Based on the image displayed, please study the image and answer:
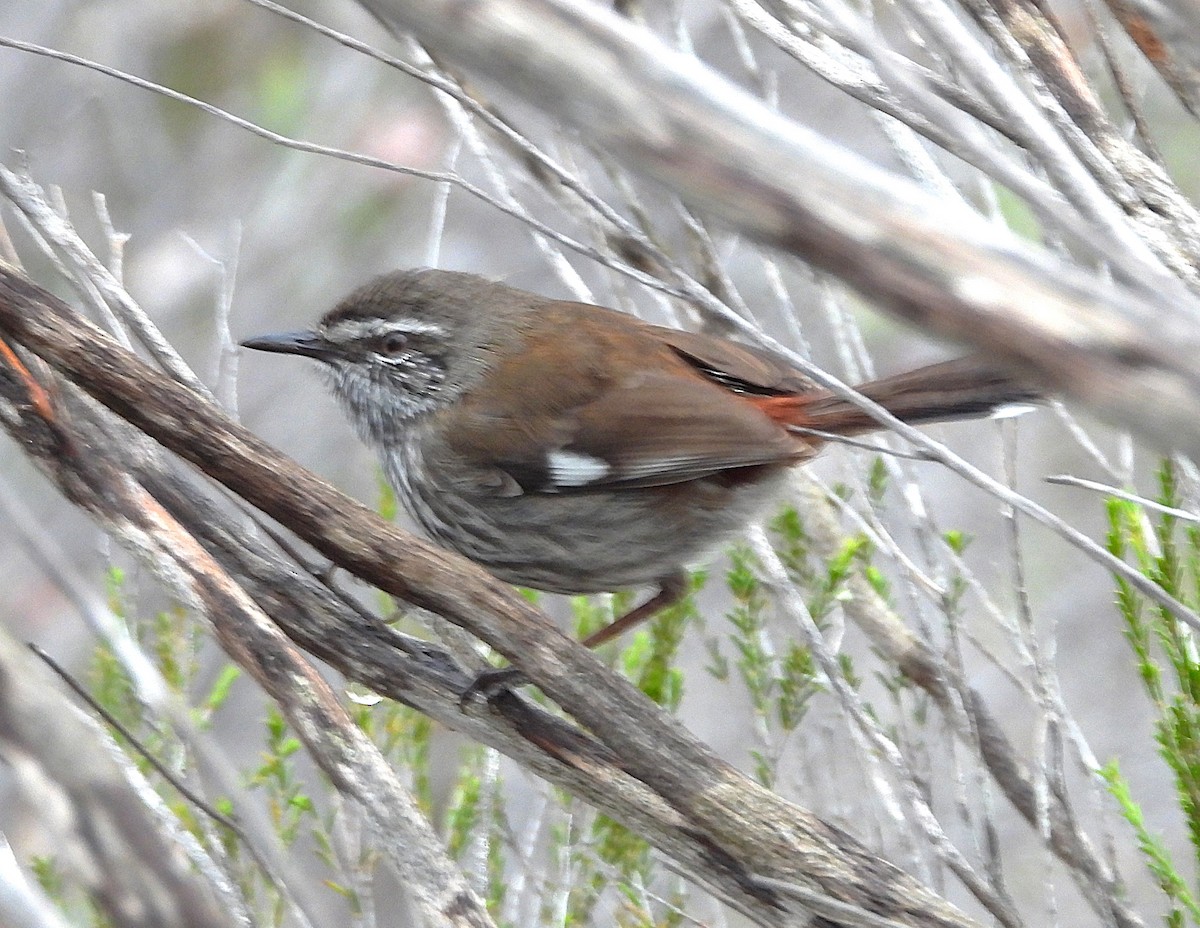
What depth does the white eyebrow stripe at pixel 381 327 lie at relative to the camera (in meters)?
4.21

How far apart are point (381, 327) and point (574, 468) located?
2.56 ft

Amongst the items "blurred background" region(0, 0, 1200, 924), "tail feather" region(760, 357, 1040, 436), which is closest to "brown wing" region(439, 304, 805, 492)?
"tail feather" region(760, 357, 1040, 436)

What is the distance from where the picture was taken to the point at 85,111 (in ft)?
22.5

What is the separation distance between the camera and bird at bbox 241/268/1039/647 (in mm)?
3850

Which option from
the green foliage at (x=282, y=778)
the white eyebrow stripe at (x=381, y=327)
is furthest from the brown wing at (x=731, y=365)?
the green foliage at (x=282, y=778)

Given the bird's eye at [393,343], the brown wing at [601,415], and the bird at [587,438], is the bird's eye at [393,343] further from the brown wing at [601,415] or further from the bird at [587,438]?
the brown wing at [601,415]

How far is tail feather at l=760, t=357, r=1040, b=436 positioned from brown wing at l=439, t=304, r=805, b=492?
0.13 meters

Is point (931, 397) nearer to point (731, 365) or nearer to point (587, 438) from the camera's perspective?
point (731, 365)

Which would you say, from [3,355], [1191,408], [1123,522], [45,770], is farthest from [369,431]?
[1191,408]

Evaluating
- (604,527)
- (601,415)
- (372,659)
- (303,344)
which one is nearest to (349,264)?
(303,344)

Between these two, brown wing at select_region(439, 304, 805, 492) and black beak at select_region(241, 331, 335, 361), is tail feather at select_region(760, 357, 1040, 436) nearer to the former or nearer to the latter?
brown wing at select_region(439, 304, 805, 492)

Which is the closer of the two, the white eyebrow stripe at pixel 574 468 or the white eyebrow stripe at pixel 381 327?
the white eyebrow stripe at pixel 574 468

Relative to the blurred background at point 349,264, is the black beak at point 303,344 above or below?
below

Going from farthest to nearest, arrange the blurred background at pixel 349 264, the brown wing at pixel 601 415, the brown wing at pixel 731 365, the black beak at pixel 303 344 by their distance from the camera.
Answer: the blurred background at pixel 349 264
the black beak at pixel 303 344
the brown wing at pixel 731 365
the brown wing at pixel 601 415
